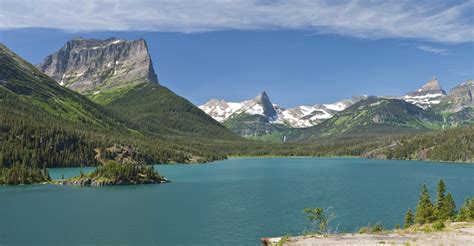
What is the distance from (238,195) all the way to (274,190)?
1957 centimetres

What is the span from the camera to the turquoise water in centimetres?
8944

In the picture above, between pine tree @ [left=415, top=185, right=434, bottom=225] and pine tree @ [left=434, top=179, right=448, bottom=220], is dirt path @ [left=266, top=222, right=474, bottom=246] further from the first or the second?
pine tree @ [left=434, top=179, right=448, bottom=220]

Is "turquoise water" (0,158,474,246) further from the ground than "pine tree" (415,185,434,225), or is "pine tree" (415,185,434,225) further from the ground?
"pine tree" (415,185,434,225)

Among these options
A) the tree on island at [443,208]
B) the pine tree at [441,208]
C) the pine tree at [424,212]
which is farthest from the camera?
the tree on island at [443,208]

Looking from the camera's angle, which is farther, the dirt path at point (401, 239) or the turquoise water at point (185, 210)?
Answer: the turquoise water at point (185, 210)

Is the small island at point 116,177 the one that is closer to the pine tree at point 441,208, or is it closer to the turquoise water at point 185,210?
the turquoise water at point 185,210

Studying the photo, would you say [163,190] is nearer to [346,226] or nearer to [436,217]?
[346,226]

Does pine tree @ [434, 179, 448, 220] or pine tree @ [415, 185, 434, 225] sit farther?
pine tree @ [434, 179, 448, 220]

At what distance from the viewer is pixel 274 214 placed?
112 meters

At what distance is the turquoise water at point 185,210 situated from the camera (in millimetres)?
89438

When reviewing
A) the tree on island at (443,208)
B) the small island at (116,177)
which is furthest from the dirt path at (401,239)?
the small island at (116,177)

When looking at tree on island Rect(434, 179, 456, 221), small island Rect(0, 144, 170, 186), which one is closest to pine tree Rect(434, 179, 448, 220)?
tree on island Rect(434, 179, 456, 221)

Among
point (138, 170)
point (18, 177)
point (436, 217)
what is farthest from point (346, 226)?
point (18, 177)

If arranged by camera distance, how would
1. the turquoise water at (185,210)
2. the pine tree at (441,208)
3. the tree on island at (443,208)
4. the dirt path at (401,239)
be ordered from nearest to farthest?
1. the dirt path at (401,239)
2. the pine tree at (441,208)
3. the tree on island at (443,208)
4. the turquoise water at (185,210)
